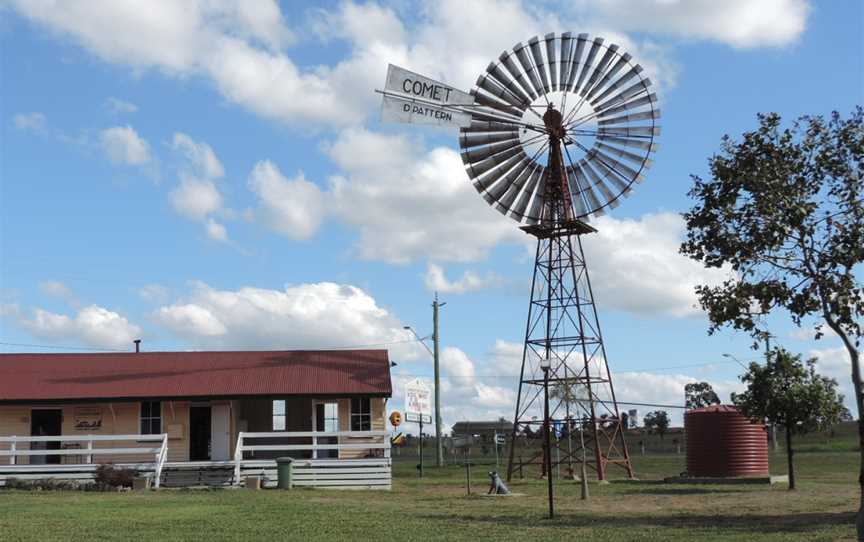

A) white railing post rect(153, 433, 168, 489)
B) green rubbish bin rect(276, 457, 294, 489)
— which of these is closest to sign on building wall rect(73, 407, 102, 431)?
white railing post rect(153, 433, 168, 489)

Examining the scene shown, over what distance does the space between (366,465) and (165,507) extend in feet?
33.5

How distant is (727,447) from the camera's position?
37875 millimetres

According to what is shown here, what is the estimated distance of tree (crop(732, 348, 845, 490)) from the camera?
3125cm

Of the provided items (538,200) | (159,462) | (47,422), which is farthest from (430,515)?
(538,200)

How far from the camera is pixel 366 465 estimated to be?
3303 centimetres

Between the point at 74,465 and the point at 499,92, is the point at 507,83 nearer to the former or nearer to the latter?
the point at 499,92

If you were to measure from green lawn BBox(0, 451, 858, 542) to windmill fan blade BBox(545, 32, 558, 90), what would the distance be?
15253mm

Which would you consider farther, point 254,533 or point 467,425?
point 467,425

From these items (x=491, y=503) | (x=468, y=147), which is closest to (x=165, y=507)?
(x=491, y=503)

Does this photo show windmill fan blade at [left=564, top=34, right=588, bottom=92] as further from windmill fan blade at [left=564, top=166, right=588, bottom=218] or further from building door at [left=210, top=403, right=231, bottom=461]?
building door at [left=210, top=403, right=231, bottom=461]

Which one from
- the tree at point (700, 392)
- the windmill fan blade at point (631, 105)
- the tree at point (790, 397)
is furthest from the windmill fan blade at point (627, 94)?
the tree at point (700, 392)

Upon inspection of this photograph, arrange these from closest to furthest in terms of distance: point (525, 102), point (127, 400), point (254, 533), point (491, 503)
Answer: point (254, 533)
point (491, 503)
point (127, 400)
point (525, 102)

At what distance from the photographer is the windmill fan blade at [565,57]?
3809 cm

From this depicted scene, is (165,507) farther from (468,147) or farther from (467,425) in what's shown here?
(467,425)
